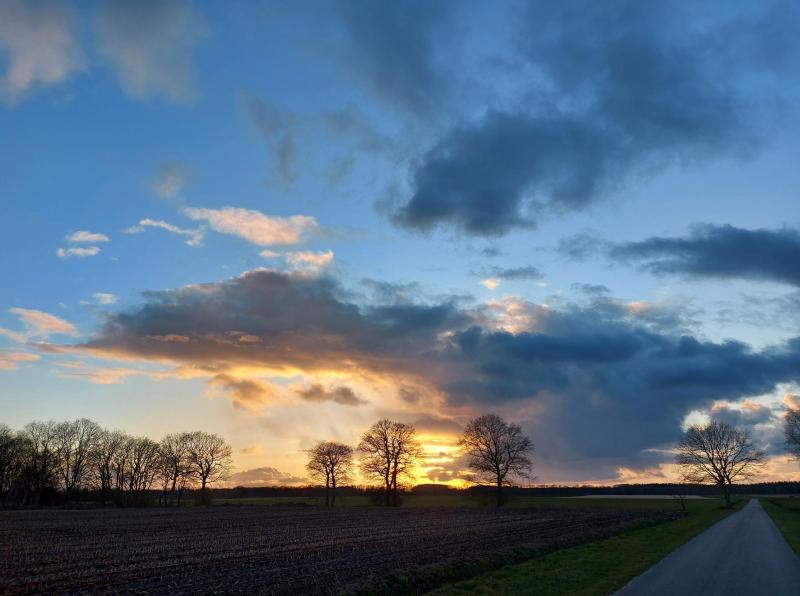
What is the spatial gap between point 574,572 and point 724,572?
5529mm

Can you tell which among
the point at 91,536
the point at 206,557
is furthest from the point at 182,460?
the point at 206,557

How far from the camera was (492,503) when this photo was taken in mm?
93375

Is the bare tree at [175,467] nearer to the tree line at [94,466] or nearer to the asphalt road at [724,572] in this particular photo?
the tree line at [94,466]

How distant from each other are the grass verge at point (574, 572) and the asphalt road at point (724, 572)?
82cm

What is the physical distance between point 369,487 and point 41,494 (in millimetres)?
63249

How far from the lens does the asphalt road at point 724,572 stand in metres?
17.0

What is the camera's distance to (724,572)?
67.4ft

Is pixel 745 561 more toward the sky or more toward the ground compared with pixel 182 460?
more toward the ground

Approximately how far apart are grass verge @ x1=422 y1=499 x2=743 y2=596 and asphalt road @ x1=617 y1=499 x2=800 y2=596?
0.82 meters

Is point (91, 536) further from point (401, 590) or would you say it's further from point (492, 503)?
point (492, 503)

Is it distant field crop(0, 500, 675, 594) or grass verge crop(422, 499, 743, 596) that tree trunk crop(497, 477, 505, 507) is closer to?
distant field crop(0, 500, 675, 594)

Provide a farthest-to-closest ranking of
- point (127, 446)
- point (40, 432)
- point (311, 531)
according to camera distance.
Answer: point (127, 446) → point (40, 432) → point (311, 531)

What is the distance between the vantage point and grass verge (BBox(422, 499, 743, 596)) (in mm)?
18188

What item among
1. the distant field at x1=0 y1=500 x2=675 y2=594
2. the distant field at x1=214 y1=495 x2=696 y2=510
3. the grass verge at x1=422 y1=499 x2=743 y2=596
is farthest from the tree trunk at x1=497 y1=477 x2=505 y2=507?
the grass verge at x1=422 y1=499 x2=743 y2=596
